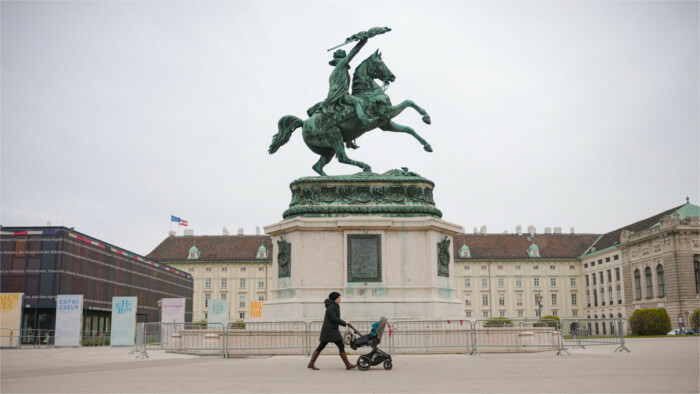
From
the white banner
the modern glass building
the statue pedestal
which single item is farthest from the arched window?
the statue pedestal

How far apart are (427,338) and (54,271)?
36515 millimetres

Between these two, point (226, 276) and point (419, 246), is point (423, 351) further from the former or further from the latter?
point (226, 276)

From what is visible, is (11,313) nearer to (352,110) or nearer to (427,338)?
(352,110)

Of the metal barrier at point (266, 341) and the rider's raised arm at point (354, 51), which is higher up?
the rider's raised arm at point (354, 51)

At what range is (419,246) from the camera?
18.0 m

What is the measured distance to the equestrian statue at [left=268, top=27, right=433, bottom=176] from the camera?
19.4 metres

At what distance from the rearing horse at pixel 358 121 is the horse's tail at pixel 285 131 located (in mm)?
32

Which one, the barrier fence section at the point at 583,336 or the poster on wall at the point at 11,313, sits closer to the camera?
the barrier fence section at the point at 583,336

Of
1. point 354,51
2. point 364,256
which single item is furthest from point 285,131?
point 364,256

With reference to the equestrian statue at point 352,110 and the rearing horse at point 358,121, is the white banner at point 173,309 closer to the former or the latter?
the rearing horse at point 358,121

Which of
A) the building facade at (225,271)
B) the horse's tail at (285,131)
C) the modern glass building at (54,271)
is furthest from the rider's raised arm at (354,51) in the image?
the building facade at (225,271)

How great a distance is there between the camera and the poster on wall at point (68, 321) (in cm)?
2928

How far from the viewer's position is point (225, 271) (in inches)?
4124

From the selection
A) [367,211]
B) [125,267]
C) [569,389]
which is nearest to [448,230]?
[367,211]
